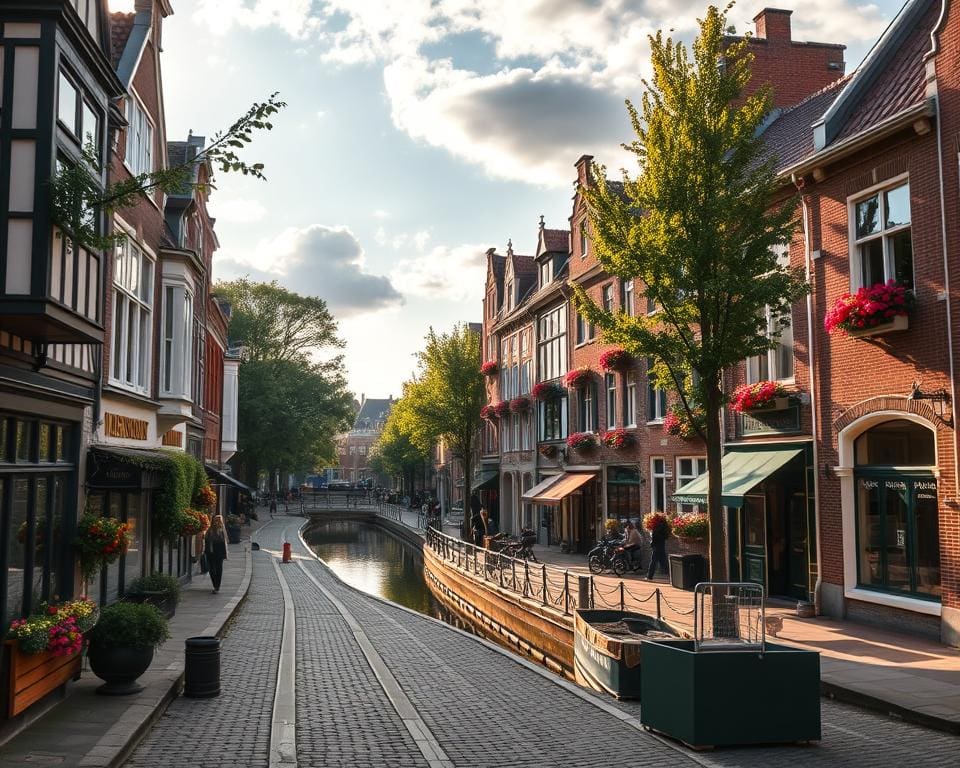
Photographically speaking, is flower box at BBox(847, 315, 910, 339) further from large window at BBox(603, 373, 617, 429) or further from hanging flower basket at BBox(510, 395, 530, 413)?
hanging flower basket at BBox(510, 395, 530, 413)

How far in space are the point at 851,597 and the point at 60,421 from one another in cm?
1338

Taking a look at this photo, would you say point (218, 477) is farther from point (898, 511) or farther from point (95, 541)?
point (898, 511)

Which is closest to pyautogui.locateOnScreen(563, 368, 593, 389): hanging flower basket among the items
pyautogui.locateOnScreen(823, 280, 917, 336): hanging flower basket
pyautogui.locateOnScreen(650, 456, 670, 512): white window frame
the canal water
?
pyautogui.locateOnScreen(650, 456, 670, 512): white window frame

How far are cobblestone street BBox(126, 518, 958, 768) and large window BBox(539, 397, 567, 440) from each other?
18.8 m

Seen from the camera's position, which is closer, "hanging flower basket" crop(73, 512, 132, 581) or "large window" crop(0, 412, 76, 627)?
"large window" crop(0, 412, 76, 627)

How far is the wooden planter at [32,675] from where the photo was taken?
324 inches

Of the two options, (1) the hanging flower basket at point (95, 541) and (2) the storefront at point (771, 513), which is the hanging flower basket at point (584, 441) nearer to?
(2) the storefront at point (771, 513)

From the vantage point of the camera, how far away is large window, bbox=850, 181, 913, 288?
1496 centimetres

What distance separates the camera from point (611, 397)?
2869cm

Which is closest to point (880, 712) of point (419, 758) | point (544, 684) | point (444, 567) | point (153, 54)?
point (544, 684)

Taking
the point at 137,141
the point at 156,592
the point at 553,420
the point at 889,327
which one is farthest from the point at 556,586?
the point at 553,420

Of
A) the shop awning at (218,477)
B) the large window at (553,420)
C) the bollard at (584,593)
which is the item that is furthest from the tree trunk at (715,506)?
the large window at (553,420)

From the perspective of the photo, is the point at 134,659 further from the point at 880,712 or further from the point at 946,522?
the point at 946,522

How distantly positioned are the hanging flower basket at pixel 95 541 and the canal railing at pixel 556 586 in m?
7.77
